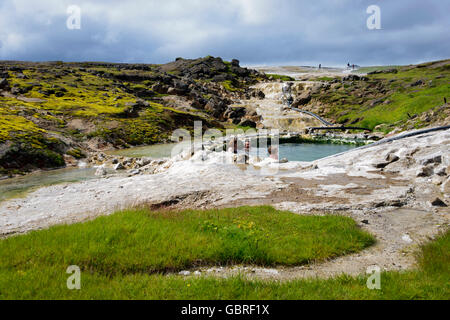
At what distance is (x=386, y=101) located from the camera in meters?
81.1

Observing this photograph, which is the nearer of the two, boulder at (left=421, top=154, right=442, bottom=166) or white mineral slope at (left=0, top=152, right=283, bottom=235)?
white mineral slope at (left=0, top=152, right=283, bottom=235)

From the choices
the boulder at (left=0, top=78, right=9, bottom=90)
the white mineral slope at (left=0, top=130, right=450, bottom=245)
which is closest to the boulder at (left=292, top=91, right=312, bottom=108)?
the white mineral slope at (left=0, top=130, right=450, bottom=245)

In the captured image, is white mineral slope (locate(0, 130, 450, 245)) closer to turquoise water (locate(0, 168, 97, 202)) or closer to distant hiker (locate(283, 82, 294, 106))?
turquoise water (locate(0, 168, 97, 202))

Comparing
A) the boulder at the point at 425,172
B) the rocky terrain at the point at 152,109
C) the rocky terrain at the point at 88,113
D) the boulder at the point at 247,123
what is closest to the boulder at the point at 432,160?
the boulder at the point at 425,172

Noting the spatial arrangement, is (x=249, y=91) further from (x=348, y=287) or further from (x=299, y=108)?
(x=348, y=287)

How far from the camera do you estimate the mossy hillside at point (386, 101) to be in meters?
58.8

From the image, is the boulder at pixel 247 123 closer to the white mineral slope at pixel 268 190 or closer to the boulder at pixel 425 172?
the white mineral slope at pixel 268 190

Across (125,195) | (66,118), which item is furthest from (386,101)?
(125,195)

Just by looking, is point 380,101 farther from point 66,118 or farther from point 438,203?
point 66,118

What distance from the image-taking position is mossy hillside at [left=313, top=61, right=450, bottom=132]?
58.8 meters

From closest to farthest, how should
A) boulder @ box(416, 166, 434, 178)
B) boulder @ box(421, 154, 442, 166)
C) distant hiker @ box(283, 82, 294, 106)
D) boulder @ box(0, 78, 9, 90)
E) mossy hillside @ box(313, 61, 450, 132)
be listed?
boulder @ box(416, 166, 434, 178) → boulder @ box(421, 154, 442, 166) → mossy hillside @ box(313, 61, 450, 132) → boulder @ box(0, 78, 9, 90) → distant hiker @ box(283, 82, 294, 106)

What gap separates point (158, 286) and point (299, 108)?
354 ft

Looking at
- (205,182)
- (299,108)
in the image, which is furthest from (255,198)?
(299,108)

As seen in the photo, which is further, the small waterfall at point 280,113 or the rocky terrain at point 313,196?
the small waterfall at point 280,113
